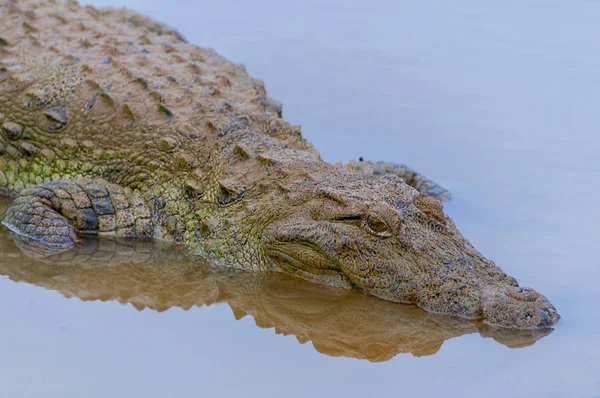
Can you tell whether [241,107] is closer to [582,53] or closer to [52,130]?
[52,130]

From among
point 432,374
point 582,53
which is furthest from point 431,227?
point 582,53

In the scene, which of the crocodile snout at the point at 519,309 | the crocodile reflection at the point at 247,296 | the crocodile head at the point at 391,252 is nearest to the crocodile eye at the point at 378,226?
the crocodile head at the point at 391,252

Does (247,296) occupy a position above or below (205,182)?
below

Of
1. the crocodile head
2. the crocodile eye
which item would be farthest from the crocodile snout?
the crocodile eye

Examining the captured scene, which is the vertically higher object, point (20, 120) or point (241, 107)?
point (241, 107)

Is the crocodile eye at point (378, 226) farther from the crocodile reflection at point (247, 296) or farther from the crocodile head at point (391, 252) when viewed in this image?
the crocodile reflection at point (247, 296)

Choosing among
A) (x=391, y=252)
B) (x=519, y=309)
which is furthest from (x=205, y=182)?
(x=519, y=309)

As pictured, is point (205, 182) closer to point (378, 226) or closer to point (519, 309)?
point (378, 226)
